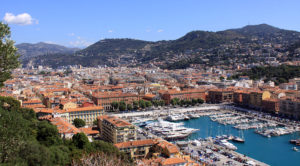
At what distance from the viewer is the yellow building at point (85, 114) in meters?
21.0

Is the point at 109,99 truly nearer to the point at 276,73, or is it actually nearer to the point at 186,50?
the point at 276,73

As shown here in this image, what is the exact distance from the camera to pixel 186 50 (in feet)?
289

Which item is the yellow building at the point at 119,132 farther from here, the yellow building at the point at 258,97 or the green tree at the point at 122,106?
the yellow building at the point at 258,97

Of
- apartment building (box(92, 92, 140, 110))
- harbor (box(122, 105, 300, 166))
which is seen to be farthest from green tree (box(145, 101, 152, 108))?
harbor (box(122, 105, 300, 166))

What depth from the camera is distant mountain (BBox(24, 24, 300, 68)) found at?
235ft

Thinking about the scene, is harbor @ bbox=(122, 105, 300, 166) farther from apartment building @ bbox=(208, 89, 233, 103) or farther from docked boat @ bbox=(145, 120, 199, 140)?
apartment building @ bbox=(208, 89, 233, 103)

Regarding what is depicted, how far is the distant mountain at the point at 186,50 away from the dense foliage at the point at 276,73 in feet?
53.8

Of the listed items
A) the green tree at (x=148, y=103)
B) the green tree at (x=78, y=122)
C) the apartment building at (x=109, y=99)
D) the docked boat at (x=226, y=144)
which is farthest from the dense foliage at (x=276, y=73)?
the green tree at (x=78, y=122)

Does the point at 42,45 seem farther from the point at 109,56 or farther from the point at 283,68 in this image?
the point at 283,68

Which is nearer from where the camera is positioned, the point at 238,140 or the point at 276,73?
the point at 238,140

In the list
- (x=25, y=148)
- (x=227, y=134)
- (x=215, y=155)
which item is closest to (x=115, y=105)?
(x=227, y=134)

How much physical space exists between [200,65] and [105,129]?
5090 centimetres

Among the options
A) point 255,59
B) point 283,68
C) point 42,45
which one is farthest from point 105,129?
point 42,45

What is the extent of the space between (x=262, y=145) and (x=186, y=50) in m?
71.9
